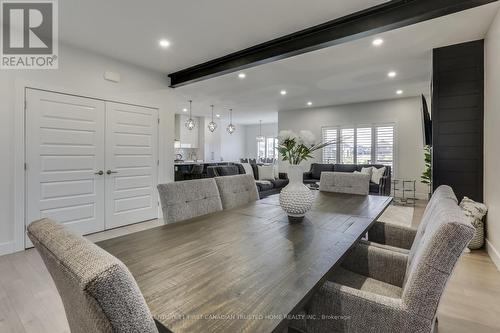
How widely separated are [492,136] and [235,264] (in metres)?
3.38

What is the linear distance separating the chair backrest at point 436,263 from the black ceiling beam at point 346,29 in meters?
2.33

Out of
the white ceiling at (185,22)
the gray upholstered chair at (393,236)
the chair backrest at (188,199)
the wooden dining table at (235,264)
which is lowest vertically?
the gray upholstered chair at (393,236)

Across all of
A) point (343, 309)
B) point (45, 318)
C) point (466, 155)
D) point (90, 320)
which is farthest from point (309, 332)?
point (466, 155)

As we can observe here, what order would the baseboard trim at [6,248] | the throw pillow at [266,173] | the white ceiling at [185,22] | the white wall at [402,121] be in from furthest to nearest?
the throw pillow at [266,173], the white wall at [402,121], the baseboard trim at [6,248], the white ceiling at [185,22]

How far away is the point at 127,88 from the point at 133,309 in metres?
4.23

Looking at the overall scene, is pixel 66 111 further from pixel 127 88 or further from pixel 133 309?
pixel 133 309

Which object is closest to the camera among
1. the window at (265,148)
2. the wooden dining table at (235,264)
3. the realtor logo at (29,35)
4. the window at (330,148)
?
the wooden dining table at (235,264)

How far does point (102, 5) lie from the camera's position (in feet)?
8.29

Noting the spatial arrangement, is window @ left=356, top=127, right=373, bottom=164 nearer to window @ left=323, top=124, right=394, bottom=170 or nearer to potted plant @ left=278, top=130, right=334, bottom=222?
window @ left=323, top=124, right=394, bottom=170

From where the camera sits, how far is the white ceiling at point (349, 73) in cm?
311

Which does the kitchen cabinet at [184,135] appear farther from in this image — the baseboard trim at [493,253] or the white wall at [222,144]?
the baseboard trim at [493,253]

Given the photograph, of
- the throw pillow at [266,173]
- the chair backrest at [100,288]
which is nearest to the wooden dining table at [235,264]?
the chair backrest at [100,288]

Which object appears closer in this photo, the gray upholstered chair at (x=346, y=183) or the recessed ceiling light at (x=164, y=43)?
the gray upholstered chair at (x=346, y=183)

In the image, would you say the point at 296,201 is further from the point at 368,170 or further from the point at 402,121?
the point at 402,121
